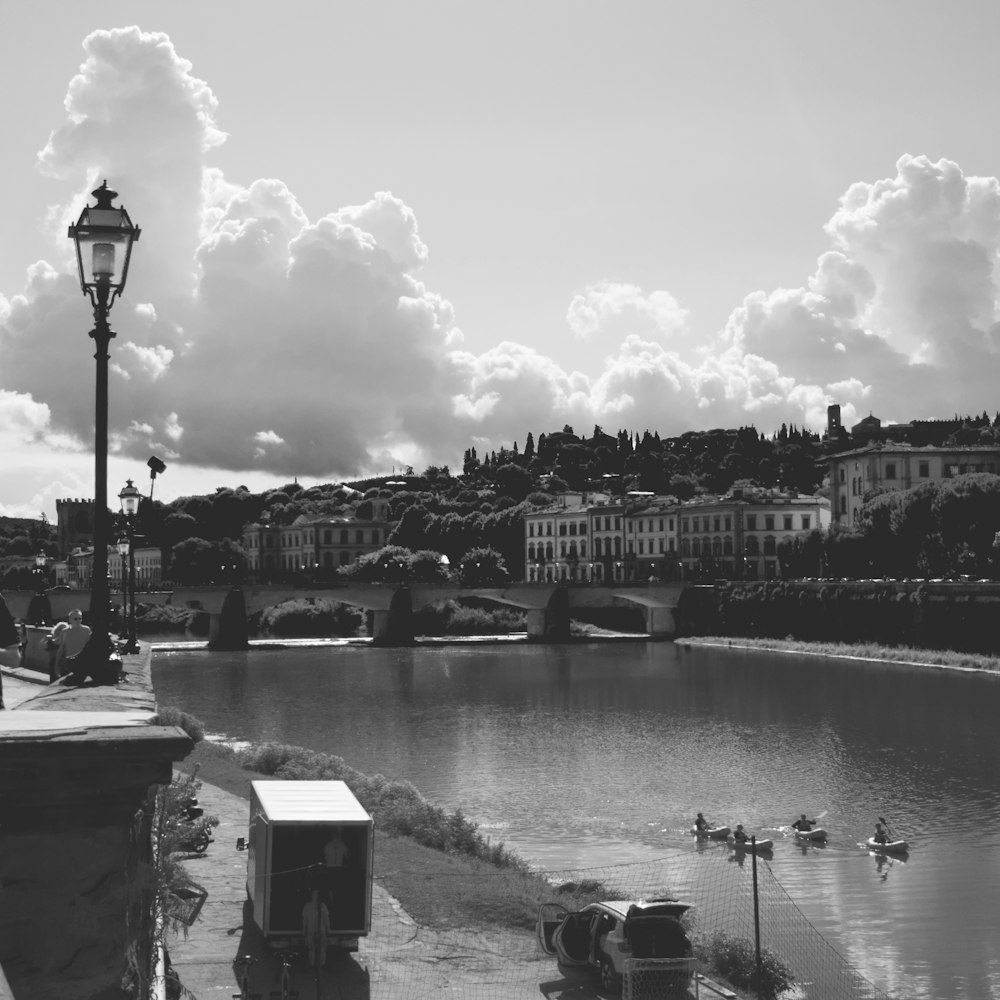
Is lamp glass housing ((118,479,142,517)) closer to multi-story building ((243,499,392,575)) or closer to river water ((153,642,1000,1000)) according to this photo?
river water ((153,642,1000,1000))

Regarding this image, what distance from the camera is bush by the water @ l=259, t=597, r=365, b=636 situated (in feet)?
352

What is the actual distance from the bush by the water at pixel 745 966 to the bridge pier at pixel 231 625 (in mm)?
77877

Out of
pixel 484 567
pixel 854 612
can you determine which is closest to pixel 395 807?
pixel 854 612

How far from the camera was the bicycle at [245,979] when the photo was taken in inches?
544

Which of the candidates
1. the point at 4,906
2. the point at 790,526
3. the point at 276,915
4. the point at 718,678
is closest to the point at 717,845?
the point at 276,915

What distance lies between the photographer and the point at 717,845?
2830 cm

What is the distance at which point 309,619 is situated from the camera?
108375mm

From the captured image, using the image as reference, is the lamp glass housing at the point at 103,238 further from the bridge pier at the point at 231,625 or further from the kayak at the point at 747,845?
the bridge pier at the point at 231,625

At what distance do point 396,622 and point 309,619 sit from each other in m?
12.7

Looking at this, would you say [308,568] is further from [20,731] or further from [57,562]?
[20,731]

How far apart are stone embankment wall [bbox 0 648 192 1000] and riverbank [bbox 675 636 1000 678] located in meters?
65.8

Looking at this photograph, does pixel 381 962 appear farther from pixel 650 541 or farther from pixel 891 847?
pixel 650 541

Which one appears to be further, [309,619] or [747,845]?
[309,619]

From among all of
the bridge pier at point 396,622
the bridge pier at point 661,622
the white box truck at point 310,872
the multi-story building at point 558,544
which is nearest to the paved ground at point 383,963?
the white box truck at point 310,872
